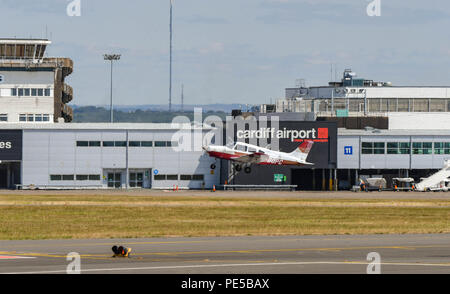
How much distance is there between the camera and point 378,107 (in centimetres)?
17762

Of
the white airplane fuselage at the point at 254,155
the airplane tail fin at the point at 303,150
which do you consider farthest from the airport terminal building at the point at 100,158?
the airplane tail fin at the point at 303,150

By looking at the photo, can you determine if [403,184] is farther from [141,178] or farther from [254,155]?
[141,178]

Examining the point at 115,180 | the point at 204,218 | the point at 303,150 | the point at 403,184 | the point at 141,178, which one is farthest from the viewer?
the point at 403,184

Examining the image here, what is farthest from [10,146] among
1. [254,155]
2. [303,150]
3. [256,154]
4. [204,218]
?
[204,218]

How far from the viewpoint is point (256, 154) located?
10569 cm

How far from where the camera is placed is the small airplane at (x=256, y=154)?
10344 cm

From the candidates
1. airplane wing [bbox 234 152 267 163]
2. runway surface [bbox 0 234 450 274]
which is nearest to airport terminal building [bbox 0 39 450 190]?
airplane wing [bbox 234 152 267 163]

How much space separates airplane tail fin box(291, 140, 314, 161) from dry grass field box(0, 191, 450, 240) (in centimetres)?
2931

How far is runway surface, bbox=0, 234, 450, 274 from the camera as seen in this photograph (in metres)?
28.9

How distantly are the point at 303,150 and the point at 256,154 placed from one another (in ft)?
27.8

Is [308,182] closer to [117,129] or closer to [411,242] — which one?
[117,129]

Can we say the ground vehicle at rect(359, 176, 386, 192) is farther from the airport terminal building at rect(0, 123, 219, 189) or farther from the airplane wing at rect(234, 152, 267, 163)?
the airport terminal building at rect(0, 123, 219, 189)

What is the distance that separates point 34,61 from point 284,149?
142 ft
